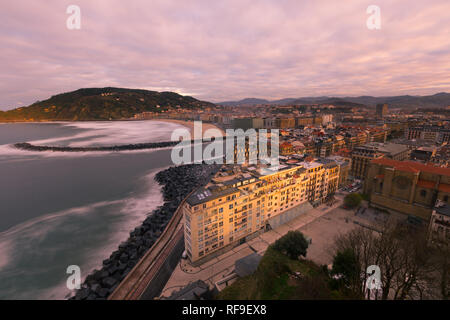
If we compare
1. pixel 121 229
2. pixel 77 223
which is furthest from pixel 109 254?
pixel 77 223

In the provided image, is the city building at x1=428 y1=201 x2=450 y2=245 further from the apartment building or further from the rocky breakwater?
the rocky breakwater

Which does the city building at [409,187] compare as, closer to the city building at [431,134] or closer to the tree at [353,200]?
the tree at [353,200]

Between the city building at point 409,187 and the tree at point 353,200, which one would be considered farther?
the tree at point 353,200

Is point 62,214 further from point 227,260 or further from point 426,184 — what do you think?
point 426,184

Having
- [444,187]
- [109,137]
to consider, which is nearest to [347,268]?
→ [444,187]

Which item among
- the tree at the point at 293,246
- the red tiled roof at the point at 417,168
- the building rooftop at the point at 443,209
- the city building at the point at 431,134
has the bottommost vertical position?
the tree at the point at 293,246

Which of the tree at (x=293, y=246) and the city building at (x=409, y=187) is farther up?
the city building at (x=409, y=187)

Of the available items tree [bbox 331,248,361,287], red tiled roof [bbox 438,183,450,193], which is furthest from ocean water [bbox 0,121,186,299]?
red tiled roof [bbox 438,183,450,193]

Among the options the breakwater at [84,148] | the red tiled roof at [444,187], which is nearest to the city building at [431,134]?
the red tiled roof at [444,187]
